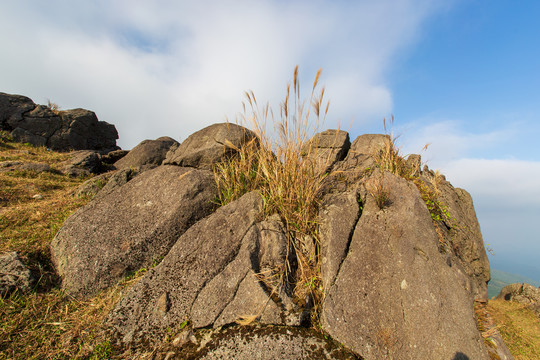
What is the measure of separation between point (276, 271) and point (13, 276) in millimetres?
3208

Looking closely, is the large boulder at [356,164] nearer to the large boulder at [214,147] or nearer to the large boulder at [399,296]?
the large boulder at [399,296]

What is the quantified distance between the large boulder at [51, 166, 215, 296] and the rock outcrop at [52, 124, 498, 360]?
16 millimetres

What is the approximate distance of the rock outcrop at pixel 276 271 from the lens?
2656 millimetres

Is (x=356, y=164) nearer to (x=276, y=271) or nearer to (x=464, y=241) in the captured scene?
(x=464, y=241)

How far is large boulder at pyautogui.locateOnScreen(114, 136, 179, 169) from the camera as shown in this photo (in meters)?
9.91

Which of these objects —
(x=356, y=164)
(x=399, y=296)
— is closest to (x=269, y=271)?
(x=399, y=296)

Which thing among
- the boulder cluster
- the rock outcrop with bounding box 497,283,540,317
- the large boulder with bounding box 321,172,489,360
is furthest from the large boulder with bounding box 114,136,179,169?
the rock outcrop with bounding box 497,283,540,317

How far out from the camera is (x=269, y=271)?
310 cm

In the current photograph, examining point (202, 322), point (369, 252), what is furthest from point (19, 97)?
point (369, 252)

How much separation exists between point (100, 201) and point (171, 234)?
1373 millimetres

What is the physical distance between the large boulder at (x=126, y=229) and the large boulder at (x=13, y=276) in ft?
1.08

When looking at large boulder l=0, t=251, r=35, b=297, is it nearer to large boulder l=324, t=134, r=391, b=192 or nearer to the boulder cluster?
the boulder cluster

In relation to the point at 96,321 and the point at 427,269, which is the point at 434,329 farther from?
→ the point at 96,321

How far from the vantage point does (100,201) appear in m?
4.28
